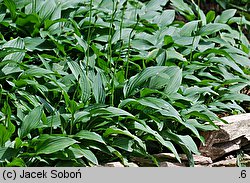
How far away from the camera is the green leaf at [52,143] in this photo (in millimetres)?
4348

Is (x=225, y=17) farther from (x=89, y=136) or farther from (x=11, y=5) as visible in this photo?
(x=89, y=136)

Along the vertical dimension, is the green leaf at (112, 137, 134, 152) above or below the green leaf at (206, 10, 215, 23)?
below

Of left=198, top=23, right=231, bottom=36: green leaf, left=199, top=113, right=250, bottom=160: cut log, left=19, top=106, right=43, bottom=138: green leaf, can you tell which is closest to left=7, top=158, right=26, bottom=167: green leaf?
left=19, top=106, right=43, bottom=138: green leaf

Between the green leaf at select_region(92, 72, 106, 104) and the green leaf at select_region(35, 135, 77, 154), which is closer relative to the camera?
the green leaf at select_region(35, 135, 77, 154)

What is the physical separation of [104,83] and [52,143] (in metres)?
0.89

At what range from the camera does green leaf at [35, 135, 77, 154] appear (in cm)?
435

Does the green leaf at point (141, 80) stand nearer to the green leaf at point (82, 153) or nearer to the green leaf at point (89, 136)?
the green leaf at point (89, 136)

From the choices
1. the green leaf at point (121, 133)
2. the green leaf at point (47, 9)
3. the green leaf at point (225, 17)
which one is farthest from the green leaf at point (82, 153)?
the green leaf at point (225, 17)

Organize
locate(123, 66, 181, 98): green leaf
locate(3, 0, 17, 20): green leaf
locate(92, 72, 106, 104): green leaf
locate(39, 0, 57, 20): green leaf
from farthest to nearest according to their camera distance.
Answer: locate(39, 0, 57, 20): green leaf
locate(3, 0, 17, 20): green leaf
locate(123, 66, 181, 98): green leaf
locate(92, 72, 106, 104): green leaf

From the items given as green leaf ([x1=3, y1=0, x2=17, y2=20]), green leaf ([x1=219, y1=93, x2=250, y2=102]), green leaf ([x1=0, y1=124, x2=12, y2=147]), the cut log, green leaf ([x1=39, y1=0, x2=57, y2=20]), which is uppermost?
green leaf ([x1=3, y1=0, x2=17, y2=20])

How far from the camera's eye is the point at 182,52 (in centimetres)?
595

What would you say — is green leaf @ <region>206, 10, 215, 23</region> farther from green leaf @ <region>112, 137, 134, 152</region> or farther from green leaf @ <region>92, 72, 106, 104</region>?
green leaf @ <region>112, 137, 134, 152</region>

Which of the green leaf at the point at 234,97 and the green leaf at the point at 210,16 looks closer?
the green leaf at the point at 234,97

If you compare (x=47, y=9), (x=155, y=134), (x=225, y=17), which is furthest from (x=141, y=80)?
(x=225, y=17)
